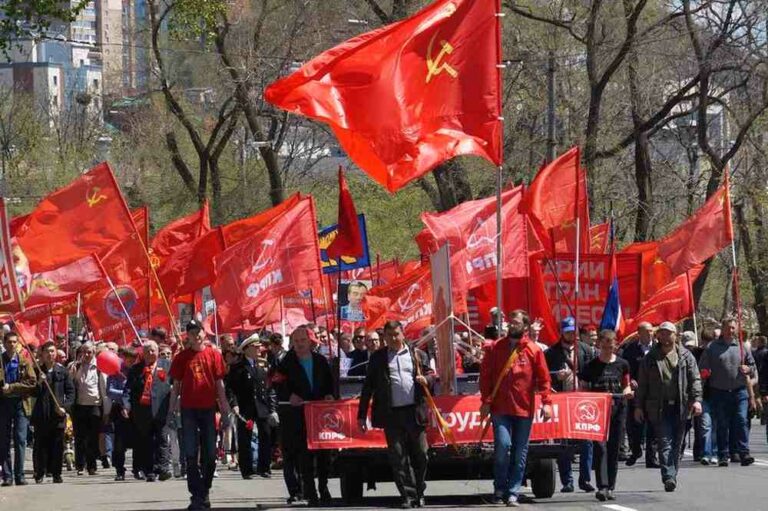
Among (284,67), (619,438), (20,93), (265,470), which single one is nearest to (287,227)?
(265,470)

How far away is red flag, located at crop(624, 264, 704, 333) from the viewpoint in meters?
24.3

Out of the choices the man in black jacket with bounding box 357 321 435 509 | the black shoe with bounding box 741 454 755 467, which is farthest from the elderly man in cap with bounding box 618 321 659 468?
the man in black jacket with bounding box 357 321 435 509

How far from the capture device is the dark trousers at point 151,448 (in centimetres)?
2233

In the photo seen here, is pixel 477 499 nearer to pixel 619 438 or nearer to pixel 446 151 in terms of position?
pixel 619 438

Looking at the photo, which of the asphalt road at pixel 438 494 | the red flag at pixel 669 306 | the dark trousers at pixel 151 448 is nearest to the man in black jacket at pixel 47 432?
the asphalt road at pixel 438 494

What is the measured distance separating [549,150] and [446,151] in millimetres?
17000

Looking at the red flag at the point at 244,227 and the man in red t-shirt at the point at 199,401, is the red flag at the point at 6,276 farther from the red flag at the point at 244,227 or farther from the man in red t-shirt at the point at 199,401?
the red flag at the point at 244,227

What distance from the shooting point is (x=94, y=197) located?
23.7 meters

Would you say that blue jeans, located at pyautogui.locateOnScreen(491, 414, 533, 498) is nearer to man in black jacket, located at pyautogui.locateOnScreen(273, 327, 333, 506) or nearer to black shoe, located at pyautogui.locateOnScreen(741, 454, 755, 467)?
man in black jacket, located at pyautogui.locateOnScreen(273, 327, 333, 506)

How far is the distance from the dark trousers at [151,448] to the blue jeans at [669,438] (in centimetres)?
679

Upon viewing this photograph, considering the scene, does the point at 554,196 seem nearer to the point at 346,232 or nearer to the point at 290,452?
the point at 346,232

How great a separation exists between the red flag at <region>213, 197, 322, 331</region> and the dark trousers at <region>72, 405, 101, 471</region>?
2.07 metres

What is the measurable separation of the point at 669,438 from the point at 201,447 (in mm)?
4358

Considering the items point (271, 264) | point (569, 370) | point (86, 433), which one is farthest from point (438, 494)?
point (86, 433)
